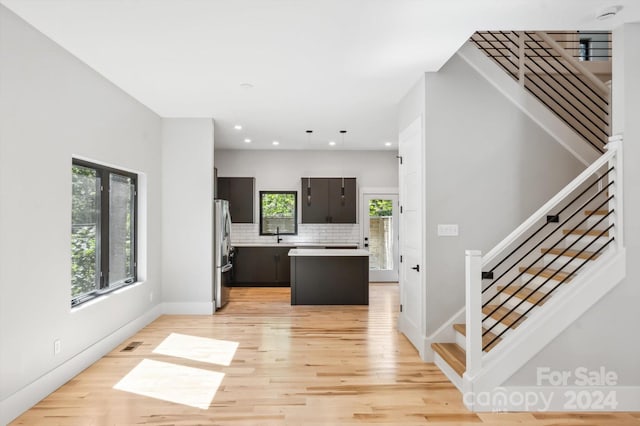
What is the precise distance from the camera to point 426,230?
12.9 ft

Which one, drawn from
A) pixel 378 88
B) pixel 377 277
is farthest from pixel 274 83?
pixel 377 277

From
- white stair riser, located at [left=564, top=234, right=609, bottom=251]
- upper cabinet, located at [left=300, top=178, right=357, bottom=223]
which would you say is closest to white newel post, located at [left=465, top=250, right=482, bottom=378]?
white stair riser, located at [left=564, top=234, right=609, bottom=251]

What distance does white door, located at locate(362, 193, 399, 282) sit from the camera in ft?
28.4

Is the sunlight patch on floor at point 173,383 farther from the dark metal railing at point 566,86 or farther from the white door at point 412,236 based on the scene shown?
the dark metal railing at point 566,86

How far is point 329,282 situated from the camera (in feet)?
21.3

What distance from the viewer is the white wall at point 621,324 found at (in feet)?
9.58

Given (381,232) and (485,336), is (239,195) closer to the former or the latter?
(381,232)

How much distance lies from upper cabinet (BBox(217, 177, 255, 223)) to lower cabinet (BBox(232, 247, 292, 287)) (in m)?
0.71

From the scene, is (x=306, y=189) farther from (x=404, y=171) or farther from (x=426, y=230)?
(x=426, y=230)

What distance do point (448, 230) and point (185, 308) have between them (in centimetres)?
394

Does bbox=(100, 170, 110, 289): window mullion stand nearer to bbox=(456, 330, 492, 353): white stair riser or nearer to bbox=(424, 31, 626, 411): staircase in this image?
bbox=(424, 31, 626, 411): staircase

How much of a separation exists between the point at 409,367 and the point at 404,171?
7.34 feet

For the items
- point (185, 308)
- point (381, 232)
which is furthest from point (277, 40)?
point (381, 232)

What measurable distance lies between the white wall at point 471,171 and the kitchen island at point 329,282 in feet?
8.42
